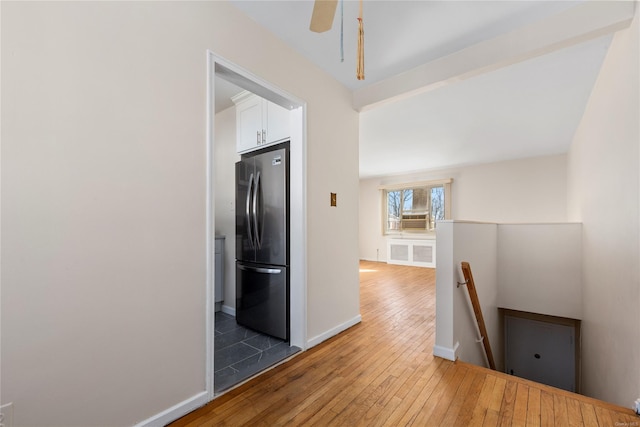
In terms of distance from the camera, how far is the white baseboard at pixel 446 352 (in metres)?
2.23

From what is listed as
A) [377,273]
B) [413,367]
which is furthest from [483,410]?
[377,273]

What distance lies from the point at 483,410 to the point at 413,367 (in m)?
0.56

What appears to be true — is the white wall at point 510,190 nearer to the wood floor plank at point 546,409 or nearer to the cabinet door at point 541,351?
the cabinet door at point 541,351

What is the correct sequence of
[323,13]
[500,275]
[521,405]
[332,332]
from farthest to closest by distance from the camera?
1. [500,275]
2. [332,332]
3. [521,405]
4. [323,13]

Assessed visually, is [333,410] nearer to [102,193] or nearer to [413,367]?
[413,367]

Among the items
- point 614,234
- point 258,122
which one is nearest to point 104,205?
point 258,122

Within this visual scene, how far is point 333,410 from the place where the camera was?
1.62m

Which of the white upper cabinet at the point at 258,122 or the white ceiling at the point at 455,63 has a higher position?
the white ceiling at the point at 455,63

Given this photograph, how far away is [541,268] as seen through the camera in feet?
11.3

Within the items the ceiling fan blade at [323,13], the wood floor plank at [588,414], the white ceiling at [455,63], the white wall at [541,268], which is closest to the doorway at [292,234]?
the white ceiling at [455,63]

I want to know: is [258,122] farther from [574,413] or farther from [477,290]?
[574,413]

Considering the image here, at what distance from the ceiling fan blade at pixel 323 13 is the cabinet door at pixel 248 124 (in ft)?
5.44

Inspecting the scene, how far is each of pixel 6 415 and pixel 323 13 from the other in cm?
214

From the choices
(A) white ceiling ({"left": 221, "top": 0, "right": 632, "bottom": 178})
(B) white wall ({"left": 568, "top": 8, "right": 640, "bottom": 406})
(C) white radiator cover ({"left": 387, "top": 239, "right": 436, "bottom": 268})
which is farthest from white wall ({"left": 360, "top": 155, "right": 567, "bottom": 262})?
(B) white wall ({"left": 568, "top": 8, "right": 640, "bottom": 406})
